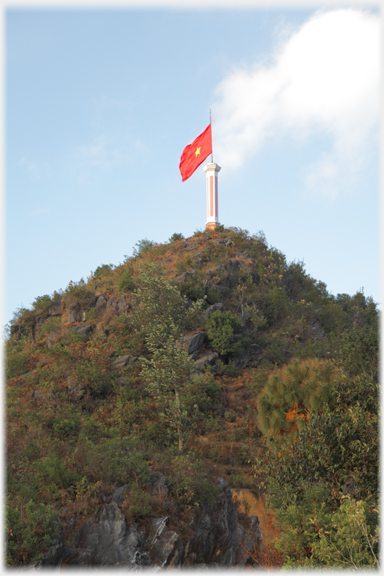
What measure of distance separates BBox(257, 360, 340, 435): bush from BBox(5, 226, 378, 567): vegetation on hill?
0.05 m

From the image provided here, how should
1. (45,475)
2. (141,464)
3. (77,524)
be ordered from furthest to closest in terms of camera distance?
(141,464)
(45,475)
(77,524)

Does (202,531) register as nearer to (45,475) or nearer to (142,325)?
(45,475)

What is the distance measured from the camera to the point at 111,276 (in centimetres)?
3806

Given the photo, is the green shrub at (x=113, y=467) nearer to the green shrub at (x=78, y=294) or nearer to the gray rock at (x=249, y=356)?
the gray rock at (x=249, y=356)

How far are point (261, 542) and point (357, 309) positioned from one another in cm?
3222

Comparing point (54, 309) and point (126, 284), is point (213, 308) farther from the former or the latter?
point (54, 309)

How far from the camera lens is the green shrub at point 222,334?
26719mm

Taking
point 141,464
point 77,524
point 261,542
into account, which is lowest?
point 261,542

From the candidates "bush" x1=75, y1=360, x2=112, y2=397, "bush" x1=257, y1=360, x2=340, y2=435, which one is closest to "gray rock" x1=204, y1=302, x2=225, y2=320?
"bush" x1=75, y1=360, x2=112, y2=397

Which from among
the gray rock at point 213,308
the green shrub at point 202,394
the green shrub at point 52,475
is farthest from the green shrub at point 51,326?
the green shrub at point 52,475

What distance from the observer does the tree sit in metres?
18.5

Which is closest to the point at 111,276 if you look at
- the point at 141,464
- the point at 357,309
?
the point at 357,309

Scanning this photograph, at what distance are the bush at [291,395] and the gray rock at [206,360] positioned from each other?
11151 millimetres

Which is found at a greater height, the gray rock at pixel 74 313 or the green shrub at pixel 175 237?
the green shrub at pixel 175 237
